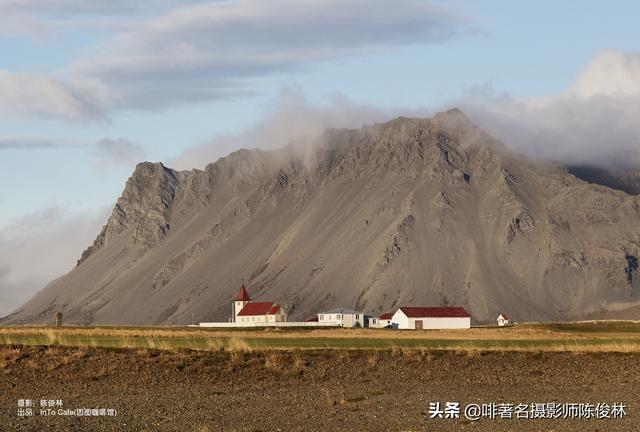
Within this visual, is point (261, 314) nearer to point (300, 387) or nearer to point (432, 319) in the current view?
point (432, 319)

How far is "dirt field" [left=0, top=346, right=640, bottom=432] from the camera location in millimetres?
31906

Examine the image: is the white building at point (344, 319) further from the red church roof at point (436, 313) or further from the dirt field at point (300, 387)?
the dirt field at point (300, 387)

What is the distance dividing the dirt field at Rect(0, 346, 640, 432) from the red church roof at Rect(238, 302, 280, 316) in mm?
139840

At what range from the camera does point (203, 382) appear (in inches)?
1657

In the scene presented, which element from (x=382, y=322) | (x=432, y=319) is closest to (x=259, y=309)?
(x=382, y=322)

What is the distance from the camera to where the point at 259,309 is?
19212 centimetres

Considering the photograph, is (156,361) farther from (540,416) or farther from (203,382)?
(540,416)

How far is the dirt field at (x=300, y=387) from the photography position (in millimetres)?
31906

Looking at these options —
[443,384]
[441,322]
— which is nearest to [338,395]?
[443,384]

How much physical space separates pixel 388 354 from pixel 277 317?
142 meters

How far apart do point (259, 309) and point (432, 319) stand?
1344 inches

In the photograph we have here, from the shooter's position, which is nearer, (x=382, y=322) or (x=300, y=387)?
(x=300, y=387)

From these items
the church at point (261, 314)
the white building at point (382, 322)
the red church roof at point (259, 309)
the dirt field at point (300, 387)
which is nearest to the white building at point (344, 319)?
the white building at point (382, 322)

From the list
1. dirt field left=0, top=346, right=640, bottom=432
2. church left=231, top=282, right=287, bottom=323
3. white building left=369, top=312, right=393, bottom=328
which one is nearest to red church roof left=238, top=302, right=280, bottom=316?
church left=231, top=282, right=287, bottom=323
